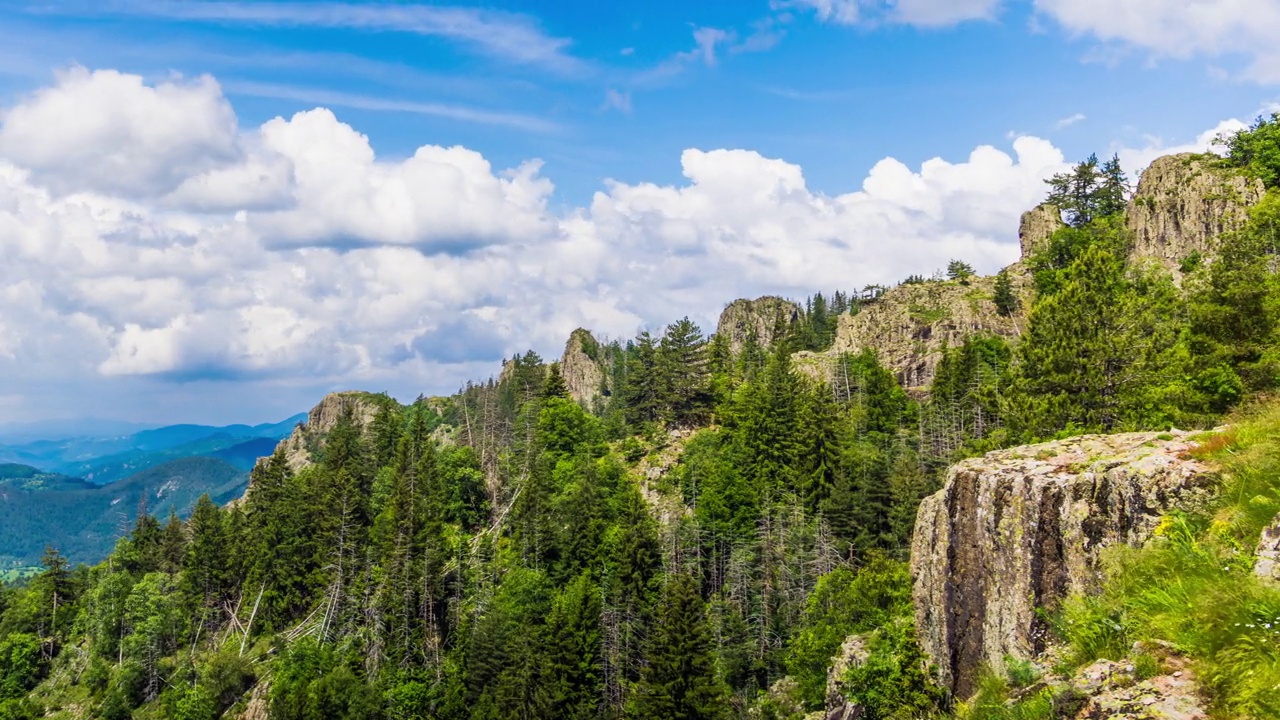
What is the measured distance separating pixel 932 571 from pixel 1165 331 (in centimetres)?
2515

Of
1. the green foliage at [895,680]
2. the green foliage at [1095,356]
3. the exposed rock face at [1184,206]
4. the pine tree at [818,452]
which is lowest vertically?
the green foliage at [895,680]

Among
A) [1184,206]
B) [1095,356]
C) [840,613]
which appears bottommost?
[840,613]

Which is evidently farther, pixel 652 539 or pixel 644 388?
pixel 644 388

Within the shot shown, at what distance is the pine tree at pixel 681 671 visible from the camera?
5031cm

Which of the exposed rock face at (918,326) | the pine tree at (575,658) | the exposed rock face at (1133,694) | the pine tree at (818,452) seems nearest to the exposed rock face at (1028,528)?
the exposed rock face at (1133,694)

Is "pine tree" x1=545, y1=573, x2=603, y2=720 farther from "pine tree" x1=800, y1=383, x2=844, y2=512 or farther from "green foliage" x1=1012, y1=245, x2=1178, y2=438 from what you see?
"green foliage" x1=1012, y1=245, x2=1178, y2=438

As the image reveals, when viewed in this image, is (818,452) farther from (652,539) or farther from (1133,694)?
(1133,694)

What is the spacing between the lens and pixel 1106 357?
39094 millimetres

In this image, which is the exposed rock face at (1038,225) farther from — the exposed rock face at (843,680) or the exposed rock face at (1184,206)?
the exposed rock face at (843,680)

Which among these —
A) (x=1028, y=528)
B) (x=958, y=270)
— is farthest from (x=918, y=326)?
(x=1028, y=528)

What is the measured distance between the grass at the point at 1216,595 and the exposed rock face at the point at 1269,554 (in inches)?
7.4

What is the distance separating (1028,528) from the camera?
2028 cm

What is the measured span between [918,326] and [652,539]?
7240 centimetres

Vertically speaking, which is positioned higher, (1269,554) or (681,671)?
(1269,554)
